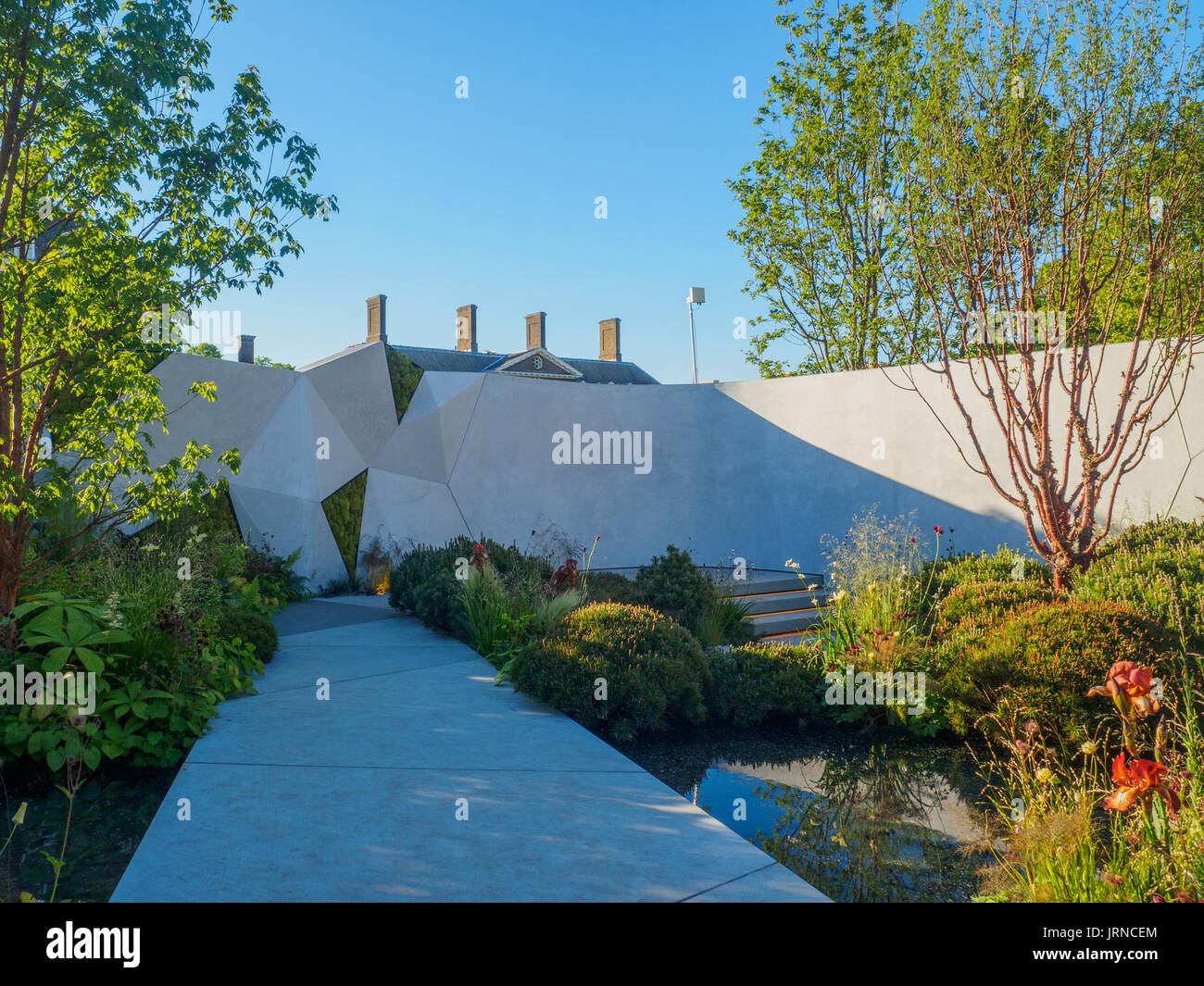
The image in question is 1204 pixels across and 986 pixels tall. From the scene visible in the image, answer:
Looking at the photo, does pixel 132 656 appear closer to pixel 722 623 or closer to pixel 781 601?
pixel 722 623

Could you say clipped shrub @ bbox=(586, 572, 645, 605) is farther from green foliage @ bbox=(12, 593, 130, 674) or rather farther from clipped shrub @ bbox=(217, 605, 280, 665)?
green foliage @ bbox=(12, 593, 130, 674)

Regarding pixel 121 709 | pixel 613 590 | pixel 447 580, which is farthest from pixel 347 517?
pixel 121 709

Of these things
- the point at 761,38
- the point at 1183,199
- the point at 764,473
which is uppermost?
the point at 761,38

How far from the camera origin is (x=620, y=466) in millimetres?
12484

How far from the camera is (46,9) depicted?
174 inches

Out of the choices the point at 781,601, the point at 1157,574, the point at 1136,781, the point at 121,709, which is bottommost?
the point at 781,601

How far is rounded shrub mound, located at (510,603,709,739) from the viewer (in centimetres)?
486

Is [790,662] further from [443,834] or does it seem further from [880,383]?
[880,383]

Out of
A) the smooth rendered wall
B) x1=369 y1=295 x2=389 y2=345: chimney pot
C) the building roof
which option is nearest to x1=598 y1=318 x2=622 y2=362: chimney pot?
the building roof

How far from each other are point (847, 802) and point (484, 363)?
27335 mm

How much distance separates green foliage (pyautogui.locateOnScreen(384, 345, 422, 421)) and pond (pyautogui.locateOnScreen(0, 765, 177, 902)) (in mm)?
7785

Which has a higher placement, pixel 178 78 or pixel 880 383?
pixel 178 78

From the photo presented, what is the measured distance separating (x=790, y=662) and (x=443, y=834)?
9.80ft
